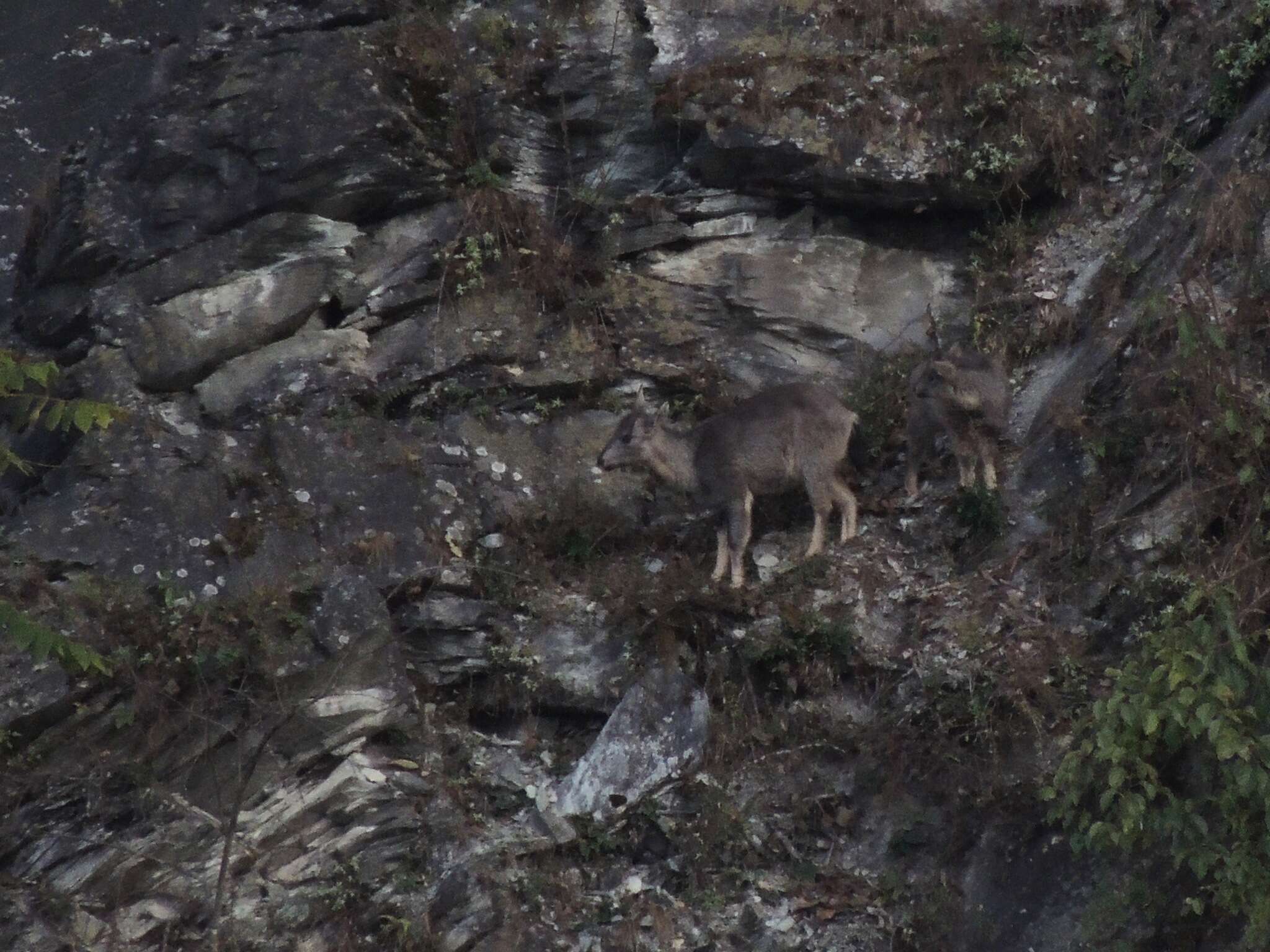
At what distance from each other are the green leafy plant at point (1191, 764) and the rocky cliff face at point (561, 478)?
22.6 inches

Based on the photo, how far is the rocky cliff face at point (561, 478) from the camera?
33.5ft

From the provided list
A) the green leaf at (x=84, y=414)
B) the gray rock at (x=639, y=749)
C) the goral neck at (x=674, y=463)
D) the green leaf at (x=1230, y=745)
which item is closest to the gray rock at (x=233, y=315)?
the goral neck at (x=674, y=463)

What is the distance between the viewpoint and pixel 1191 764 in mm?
8781

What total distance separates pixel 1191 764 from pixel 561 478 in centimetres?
642

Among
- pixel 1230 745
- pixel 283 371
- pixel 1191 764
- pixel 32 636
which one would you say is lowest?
pixel 1191 764

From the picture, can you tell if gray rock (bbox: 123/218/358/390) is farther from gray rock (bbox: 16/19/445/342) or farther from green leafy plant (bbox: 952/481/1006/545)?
green leafy plant (bbox: 952/481/1006/545)

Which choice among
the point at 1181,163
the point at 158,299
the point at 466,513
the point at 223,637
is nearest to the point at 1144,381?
the point at 1181,163

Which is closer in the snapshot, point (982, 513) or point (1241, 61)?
point (982, 513)

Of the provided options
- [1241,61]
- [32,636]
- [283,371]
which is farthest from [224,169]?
[1241,61]

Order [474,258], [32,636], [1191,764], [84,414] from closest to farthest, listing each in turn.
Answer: [32,636], [84,414], [1191,764], [474,258]

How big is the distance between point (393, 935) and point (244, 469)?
4220 mm

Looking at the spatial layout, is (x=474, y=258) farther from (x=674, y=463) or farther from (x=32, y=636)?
(x=32, y=636)

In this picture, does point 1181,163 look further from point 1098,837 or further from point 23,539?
point 23,539

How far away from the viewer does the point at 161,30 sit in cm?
1534
